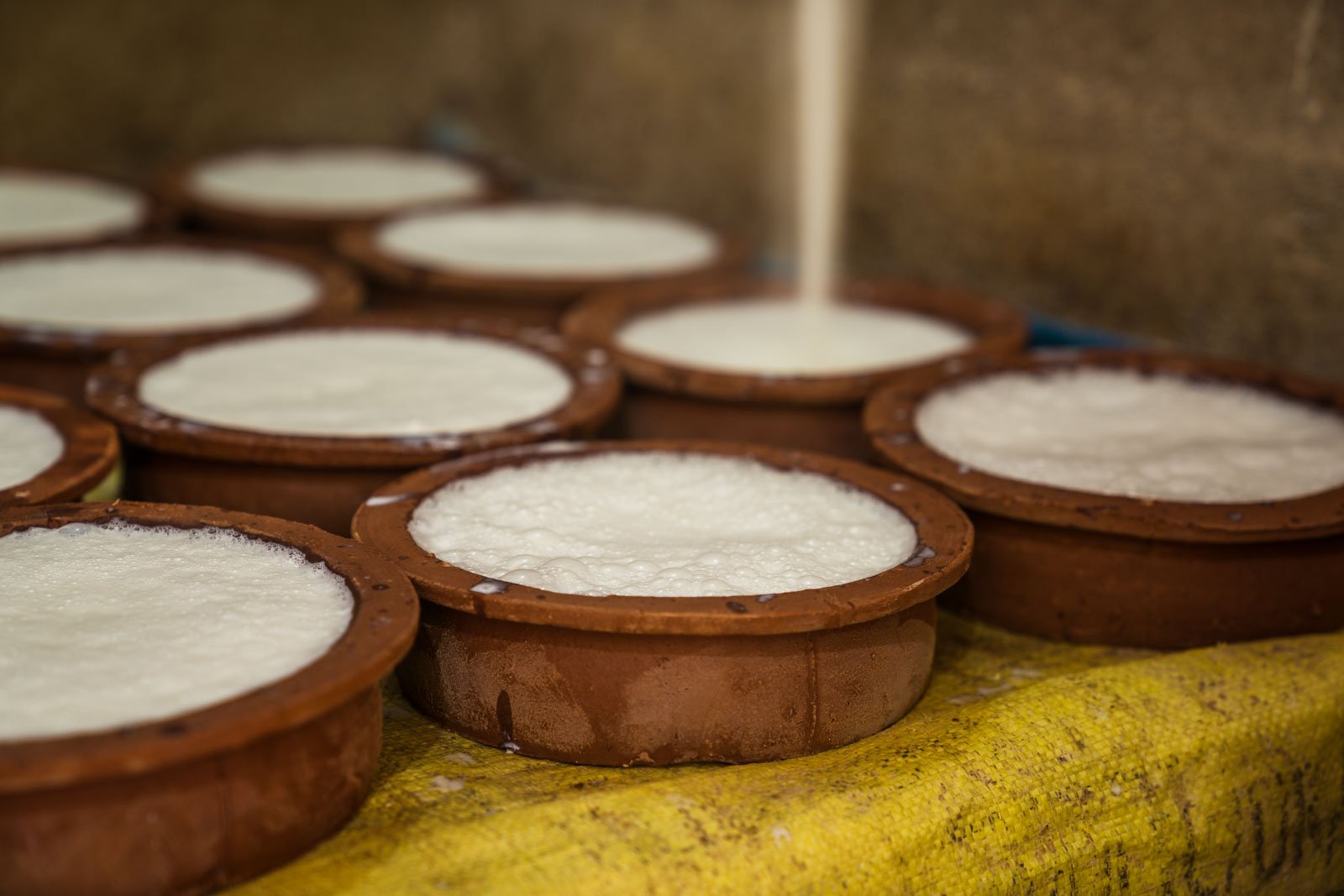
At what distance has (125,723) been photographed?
1709 mm

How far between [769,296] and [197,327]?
4.91ft

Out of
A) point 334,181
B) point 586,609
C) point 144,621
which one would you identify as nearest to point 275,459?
point 144,621

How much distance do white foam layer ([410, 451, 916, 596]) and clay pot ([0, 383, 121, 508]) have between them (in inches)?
23.6

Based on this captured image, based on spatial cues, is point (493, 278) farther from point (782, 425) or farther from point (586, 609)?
point (586, 609)

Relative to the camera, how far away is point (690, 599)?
2.08m

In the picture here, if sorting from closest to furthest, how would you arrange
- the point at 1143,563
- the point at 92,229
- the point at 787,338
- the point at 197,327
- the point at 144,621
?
the point at 144,621
the point at 1143,563
the point at 197,327
the point at 787,338
the point at 92,229

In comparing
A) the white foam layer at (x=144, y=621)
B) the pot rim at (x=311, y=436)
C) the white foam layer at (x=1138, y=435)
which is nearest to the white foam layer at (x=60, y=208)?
the pot rim at (x=311, y=436)

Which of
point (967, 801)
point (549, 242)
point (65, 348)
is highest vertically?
point (549, 242)

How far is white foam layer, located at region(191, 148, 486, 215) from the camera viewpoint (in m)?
4.83

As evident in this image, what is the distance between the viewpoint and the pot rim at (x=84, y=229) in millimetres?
4043

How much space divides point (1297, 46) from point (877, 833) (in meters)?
2.25

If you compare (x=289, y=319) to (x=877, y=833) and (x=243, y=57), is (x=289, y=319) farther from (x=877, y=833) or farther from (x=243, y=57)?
(x=243, y=57)

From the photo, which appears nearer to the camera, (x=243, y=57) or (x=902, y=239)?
(x=902, y=239)

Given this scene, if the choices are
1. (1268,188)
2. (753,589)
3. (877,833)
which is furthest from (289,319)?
(1268,188)
